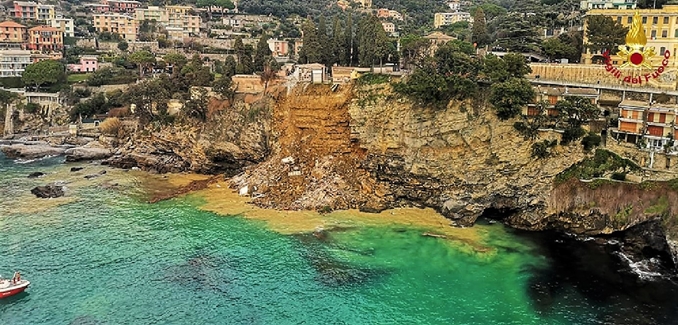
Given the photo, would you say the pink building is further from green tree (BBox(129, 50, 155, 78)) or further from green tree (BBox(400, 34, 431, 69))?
green tree (BBox(400, 34, 431, 69))

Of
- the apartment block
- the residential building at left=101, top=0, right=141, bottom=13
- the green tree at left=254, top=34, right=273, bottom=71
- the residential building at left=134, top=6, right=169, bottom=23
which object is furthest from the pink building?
the residential building at left=101, top=0, right=141, bottom=13

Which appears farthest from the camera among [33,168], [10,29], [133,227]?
[10,29]

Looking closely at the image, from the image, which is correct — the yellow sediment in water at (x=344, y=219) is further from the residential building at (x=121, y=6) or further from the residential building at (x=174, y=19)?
the residential building at (x=121, y=6)

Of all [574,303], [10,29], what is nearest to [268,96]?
[574,303]

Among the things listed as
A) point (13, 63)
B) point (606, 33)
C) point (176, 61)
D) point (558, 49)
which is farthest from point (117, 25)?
point (606, 33)

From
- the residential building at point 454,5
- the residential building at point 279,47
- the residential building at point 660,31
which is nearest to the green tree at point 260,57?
the residential building at point 279,47

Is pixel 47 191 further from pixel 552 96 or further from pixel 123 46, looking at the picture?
pixel 123 46

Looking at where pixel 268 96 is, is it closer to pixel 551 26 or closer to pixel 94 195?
pixel 94 195
